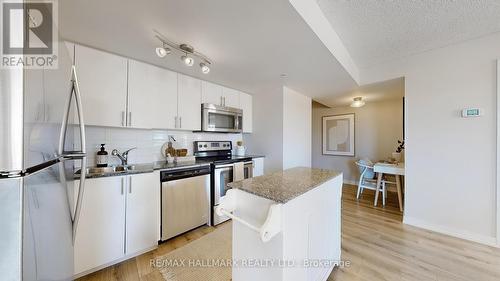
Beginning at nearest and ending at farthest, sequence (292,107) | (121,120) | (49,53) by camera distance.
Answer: (49,53), (121,120), (292,107)

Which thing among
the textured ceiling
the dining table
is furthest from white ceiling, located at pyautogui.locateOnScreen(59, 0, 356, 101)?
the dining table

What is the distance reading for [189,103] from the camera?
8.80 feet

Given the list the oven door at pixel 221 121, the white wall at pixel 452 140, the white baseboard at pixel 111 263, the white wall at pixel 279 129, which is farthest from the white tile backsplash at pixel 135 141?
the white wall at pixel 452 140

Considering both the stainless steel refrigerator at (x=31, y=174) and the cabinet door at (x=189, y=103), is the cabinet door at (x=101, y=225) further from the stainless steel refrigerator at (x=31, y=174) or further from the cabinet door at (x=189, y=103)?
the cabinet door at (x=189, y=103)

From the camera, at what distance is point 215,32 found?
1.62 meters

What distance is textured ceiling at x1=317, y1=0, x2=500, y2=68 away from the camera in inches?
63.6

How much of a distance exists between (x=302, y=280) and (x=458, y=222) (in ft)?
8.59

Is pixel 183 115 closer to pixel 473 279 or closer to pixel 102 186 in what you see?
pixel 102 186

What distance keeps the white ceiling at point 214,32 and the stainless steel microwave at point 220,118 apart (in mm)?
623

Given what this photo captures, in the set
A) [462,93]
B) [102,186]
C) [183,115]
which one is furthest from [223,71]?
[462,93]

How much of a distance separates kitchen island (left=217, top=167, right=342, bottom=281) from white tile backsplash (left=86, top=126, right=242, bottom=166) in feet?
6.26

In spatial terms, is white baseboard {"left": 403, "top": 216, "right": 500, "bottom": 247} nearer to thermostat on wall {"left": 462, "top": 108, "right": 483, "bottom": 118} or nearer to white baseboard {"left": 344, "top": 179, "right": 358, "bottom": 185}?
thermostat on wall {"left": 462, "top": 108, "right": 483, "bottom": 118}

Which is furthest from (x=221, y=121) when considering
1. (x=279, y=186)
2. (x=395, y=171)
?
(x=395, y=171)

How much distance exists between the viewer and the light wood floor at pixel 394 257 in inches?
62.8
